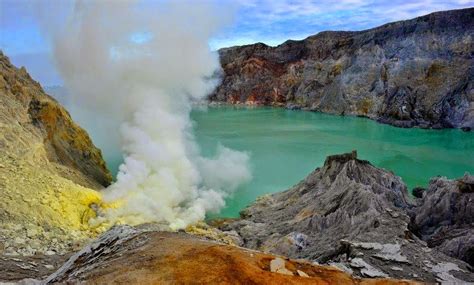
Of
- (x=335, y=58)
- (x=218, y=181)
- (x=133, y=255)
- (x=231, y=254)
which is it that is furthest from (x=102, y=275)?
(x=335, y=58)

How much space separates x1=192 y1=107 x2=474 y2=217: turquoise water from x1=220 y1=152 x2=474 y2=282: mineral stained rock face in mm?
2875

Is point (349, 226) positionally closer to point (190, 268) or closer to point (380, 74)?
point (190, 268)

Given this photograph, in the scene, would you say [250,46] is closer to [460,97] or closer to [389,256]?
[460,97]

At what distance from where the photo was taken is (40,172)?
48.5ft

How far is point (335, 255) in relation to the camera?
31.9 ft

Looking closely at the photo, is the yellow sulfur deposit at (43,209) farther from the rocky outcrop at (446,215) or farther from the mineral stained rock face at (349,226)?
the rocky outcrop at (446,215)

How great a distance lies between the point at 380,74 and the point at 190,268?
205ft

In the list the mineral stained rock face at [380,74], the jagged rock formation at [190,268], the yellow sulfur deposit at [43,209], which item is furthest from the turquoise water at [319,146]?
the jagged rock formation at [190,268]

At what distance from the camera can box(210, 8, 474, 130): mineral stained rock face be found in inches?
2104

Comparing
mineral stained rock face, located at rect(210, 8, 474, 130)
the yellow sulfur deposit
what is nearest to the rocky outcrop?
the yellow sulfur deposit

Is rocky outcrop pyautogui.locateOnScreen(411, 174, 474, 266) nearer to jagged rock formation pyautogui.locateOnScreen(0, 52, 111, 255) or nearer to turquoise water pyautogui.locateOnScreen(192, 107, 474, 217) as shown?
turquoise water pyautogui.locateOnScreen(192, 107, 474, 217)

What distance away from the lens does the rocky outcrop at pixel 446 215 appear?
12602 mm

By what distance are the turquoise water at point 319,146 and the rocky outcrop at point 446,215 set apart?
793 centimetres

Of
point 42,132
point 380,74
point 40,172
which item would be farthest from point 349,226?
point 380,74
